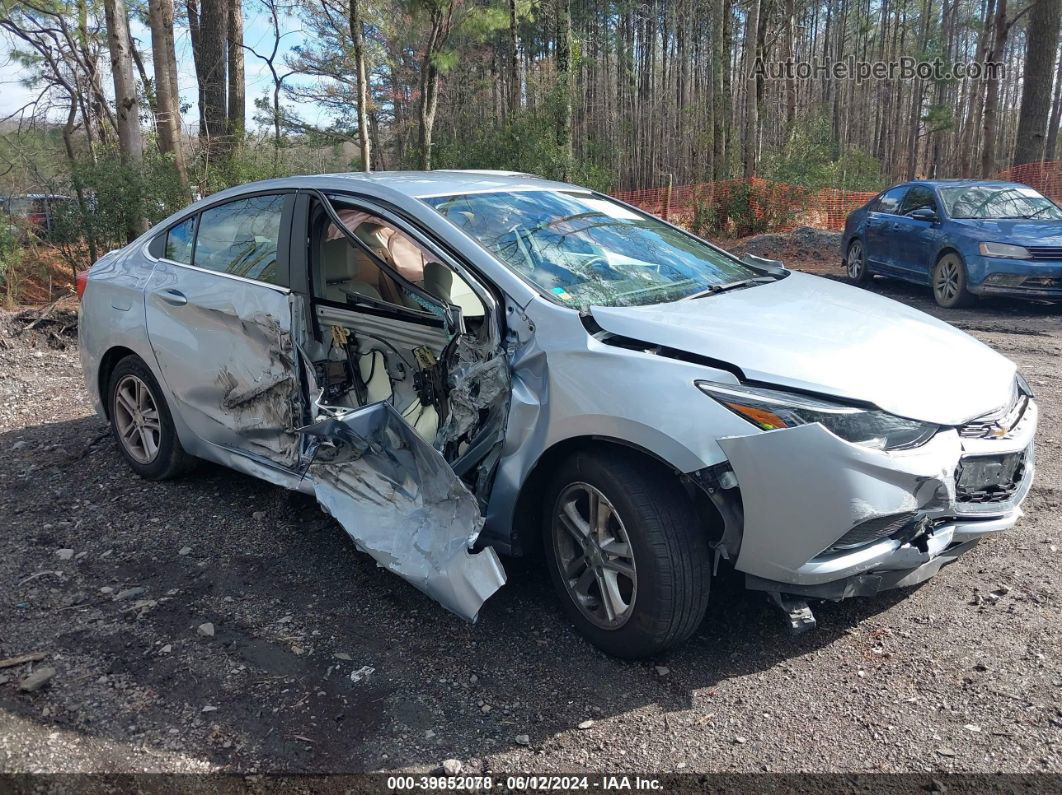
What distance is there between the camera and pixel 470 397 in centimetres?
334

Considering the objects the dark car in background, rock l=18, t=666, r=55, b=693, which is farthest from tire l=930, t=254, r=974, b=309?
the dark car in background

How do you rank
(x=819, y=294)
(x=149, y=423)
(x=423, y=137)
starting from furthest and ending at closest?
(x=423, y=137)
(x=149, y=423)
(x=819, y=294)

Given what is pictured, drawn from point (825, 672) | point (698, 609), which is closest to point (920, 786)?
point (825, 672)

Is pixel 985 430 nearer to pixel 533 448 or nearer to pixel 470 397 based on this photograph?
pixel 533 448

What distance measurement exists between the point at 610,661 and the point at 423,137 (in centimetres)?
1661

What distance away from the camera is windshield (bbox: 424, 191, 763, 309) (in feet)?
11.4

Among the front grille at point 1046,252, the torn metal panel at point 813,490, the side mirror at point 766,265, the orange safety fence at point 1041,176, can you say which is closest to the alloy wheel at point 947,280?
the front grille at point 1046,252

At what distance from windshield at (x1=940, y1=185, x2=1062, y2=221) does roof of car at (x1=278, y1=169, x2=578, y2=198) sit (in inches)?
323

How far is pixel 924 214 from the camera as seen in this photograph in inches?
437

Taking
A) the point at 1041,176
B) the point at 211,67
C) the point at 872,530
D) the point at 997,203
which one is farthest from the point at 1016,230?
the point at 211,67

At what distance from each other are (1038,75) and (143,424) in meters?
19.1

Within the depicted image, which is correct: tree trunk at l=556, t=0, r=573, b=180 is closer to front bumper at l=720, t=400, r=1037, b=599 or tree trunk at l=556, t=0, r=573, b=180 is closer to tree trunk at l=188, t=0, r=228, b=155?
tree trunk at l=188, t=0, r=228, b=155

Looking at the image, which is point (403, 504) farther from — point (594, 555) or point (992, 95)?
point (992, 95)

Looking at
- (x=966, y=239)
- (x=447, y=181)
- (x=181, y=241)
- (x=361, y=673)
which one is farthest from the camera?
(x=966, y=239)
